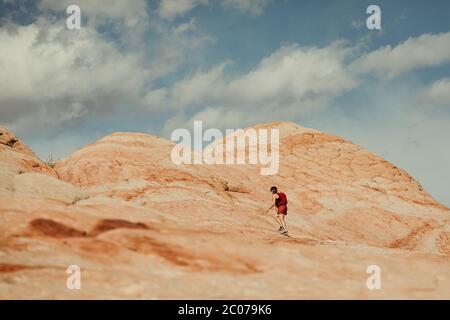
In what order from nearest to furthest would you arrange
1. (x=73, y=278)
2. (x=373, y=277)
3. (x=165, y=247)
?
(x=73, y=278)
(x=373, y=277)
(x=165, y=247)

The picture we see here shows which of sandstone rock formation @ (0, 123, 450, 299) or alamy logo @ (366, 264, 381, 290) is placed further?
alamy logo @ (366, 264, 381, 290)

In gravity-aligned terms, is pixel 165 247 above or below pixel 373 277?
above

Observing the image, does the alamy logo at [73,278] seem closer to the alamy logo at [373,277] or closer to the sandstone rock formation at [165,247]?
the sandstone rock formation at [165,247]

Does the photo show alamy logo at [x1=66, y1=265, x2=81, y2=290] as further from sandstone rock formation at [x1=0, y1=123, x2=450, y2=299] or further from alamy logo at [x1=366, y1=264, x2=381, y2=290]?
alamy logo at [x1=366, y1=264, x2=381, y2=290]

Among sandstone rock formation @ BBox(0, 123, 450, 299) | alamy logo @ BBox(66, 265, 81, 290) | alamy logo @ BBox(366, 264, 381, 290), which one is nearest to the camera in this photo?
alamy logo @ BBox(66, 265, 81, 290)

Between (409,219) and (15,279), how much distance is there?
31006 mm

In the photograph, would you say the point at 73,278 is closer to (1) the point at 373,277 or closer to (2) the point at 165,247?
(2) the point at 165,247

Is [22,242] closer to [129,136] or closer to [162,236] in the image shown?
[162,236]

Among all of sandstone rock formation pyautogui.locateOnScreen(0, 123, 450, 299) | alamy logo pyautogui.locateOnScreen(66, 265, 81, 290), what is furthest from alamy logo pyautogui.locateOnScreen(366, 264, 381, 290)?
alamy logo pyautogui.locateOnScreen(66, 265, 81, 290)

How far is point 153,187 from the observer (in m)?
27.5

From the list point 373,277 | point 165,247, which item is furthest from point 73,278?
point 373,277

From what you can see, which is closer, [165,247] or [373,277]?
[373,277]

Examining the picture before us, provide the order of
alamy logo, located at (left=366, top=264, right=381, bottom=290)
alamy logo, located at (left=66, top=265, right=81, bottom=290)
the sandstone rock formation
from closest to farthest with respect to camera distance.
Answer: alamy logo, located at (left=66, top=265, right=81, bottom=290)
the sandstone rock formation
alamy logo, located at (left=366, top=264, right=381, bottom=290)
